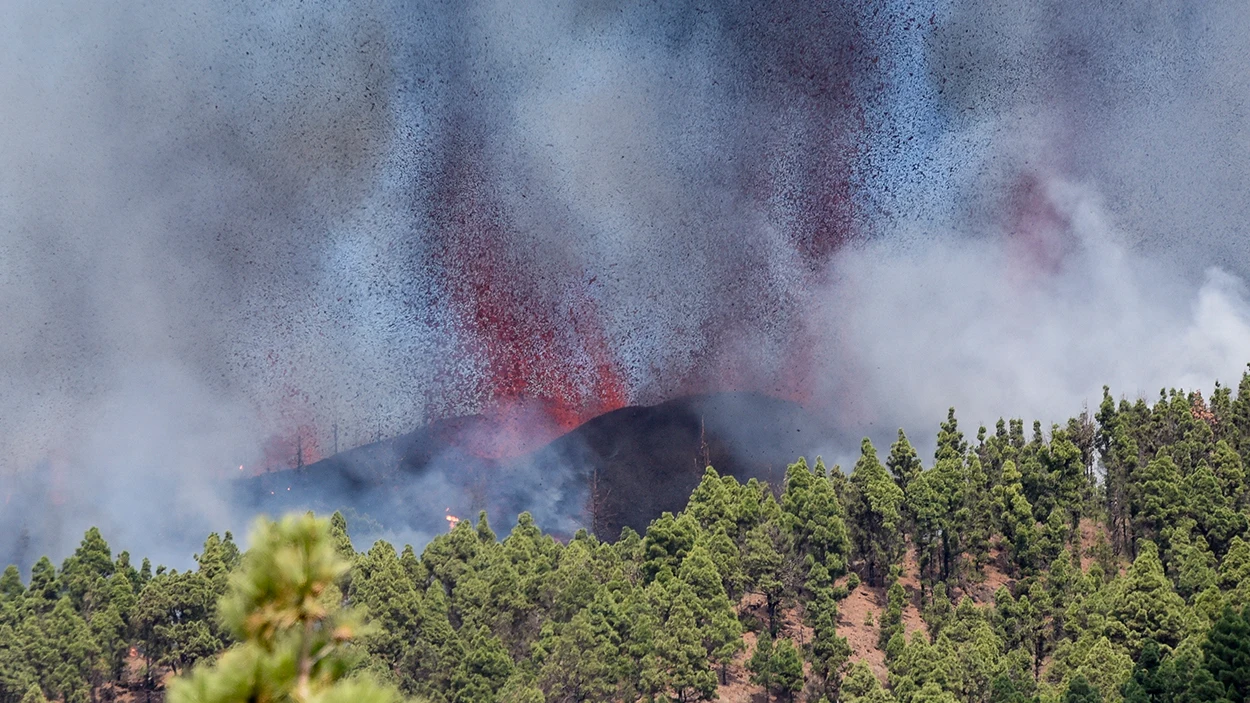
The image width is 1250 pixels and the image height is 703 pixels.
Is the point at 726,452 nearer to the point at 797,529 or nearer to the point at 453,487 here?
the point at 453,487

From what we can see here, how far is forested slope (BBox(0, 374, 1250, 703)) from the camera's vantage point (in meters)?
41.3

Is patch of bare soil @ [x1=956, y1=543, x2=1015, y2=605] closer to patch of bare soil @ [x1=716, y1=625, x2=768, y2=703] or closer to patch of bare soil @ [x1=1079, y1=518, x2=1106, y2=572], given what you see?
patch of bare soil @ [x1=1079, y1=518, x2=1106, y2=572]

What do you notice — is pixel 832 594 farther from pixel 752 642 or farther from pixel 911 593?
pixel 911 593

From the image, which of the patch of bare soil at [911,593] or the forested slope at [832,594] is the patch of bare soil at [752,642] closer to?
the forested slope at [832,594]

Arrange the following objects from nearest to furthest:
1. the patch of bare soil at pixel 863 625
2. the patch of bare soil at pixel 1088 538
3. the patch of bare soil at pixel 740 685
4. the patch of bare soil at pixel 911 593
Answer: the patch of bare soil at pixel 740 685
the patch of bare soil at pixel 863 625
the patch of bare soil at pixel 911 593
the patch of bare soil at pixel 1088 538

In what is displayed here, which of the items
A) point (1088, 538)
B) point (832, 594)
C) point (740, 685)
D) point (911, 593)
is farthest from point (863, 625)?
point (1088, 538)

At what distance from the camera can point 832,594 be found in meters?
48.4

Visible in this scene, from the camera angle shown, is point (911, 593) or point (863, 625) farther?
point (911, 593)

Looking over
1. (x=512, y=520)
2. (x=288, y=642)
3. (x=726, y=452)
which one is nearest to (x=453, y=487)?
(x=512, y=520)

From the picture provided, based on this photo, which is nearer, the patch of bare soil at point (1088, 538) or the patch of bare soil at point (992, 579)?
the patch of bare soil at point (992, 579)

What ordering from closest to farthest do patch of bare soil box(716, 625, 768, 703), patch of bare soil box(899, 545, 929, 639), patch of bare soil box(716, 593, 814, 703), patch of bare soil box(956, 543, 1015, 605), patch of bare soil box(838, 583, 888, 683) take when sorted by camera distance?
1. patch of bare soil box(716, 625, 768, 703)
2. patch of bare soil box(716, 593, 814, 703)
3. patch of bare soil box(838, 583, 888, 683)
4. patch of bare soil box(899, 545, 929, 639)
5. patch of bare soil box(956, 543, 1015, 605)

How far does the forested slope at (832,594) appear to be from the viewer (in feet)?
136

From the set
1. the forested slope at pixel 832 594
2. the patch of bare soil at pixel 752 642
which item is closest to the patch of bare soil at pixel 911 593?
the forested slope at pixel 832 594

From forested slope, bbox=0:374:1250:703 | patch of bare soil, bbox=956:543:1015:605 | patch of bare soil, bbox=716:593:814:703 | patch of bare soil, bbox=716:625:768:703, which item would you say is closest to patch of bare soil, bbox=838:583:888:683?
forested slope, bbox=0:374:1250:703
